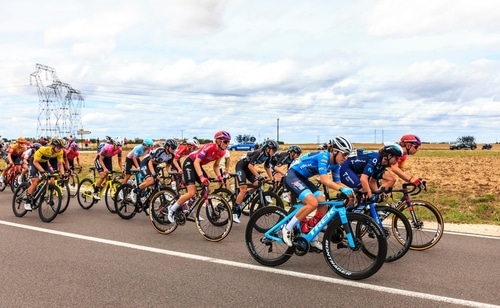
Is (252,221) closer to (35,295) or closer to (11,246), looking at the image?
(35,295)

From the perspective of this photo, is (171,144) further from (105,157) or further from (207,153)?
(105,157)

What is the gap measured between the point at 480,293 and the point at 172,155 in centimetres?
739

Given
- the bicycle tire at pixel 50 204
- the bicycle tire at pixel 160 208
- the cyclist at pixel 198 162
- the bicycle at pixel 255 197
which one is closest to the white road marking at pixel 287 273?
the bicycle tire at pixel 50 204

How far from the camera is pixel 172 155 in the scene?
1058 cm

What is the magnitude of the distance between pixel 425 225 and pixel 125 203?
21.7ft

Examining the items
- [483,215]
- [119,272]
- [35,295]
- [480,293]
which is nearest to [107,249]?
[119,272]

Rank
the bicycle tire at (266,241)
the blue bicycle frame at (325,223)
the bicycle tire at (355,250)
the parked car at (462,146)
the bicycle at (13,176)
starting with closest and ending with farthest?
1. the bicycle tire at (355,250)
2. the blue bicycle frame at (325,223)
3. the bicycle tire at (266,241)
4. the bicycle at (13,176)
5. the parked car at (462,146)

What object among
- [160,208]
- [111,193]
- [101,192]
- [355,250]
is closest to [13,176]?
[101,192]

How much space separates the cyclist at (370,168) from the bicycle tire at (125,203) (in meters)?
5.09

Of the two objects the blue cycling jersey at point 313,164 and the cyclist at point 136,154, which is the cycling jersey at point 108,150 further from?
the blue cycling jersey at point 313,164

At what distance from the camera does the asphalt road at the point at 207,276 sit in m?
4.78

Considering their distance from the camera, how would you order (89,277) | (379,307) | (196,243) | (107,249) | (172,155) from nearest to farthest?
(379,307)
(89,277)
(107,249)
(196,243)
(172,155)

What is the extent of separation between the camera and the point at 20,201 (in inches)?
412

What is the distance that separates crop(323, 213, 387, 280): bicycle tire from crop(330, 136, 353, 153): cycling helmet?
3.36ft
